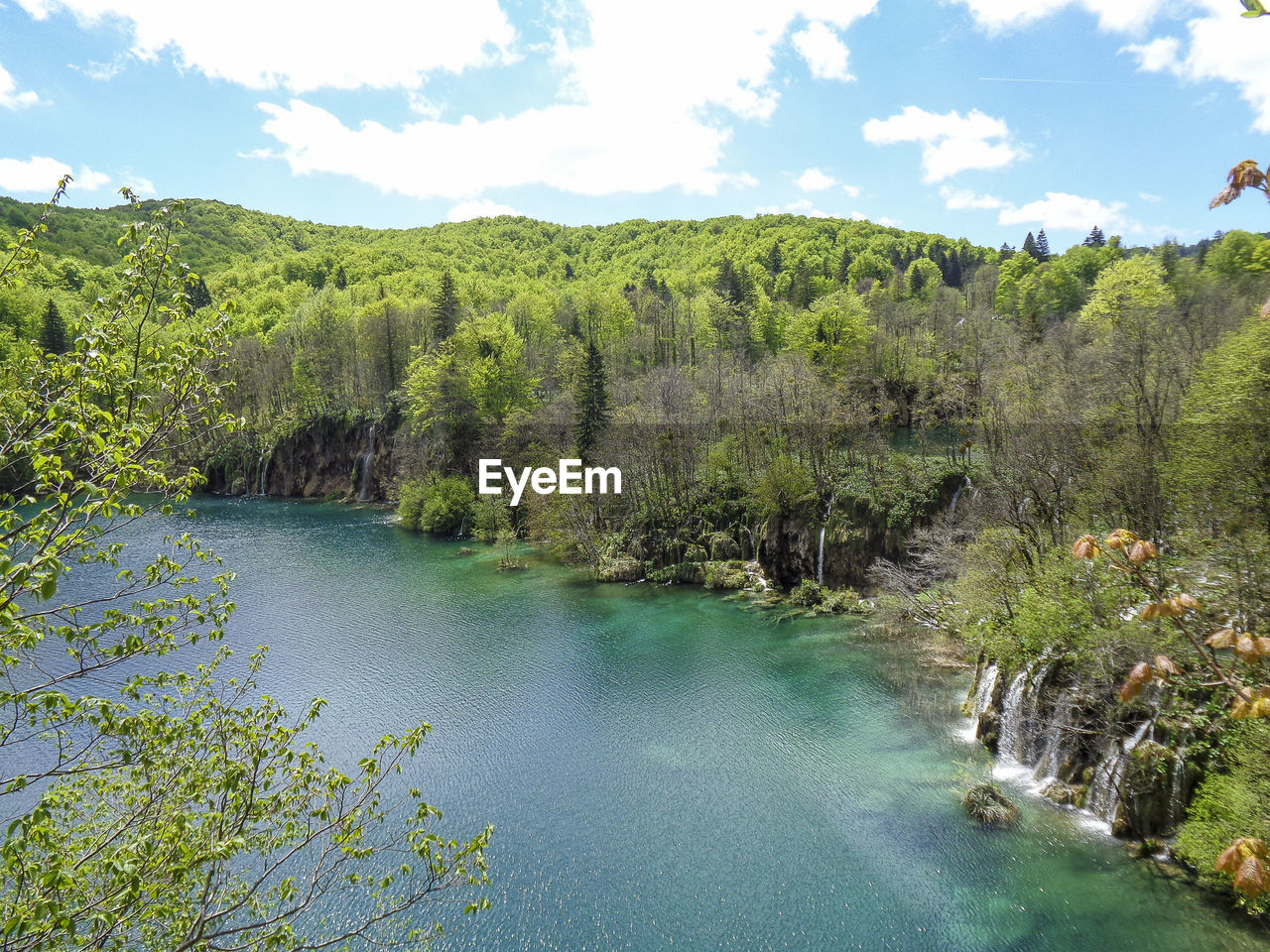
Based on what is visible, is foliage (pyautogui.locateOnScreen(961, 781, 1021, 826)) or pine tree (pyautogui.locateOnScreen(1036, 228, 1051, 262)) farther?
pine tree (pyautogui.locateOnScreen(1036, 228, 1051, 262))

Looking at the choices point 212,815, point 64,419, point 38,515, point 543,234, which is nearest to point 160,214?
point 64,419

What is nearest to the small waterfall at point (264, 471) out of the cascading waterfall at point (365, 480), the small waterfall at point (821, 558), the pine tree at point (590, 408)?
the cascading waterfall at point (365, 480)

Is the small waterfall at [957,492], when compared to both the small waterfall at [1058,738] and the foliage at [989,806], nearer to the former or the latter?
the small waterfall at [1058,738]

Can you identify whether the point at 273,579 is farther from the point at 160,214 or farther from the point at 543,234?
the point at 543,234

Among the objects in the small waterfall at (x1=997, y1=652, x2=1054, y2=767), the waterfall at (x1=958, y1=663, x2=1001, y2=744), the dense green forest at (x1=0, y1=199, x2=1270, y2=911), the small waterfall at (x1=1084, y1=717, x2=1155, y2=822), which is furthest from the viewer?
the waterfall at (x1=958, y1=663, x2=1001, y2=744)

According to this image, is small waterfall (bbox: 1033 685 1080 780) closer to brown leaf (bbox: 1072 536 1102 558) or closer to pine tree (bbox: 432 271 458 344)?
brown leaf (bbox: 1072 536 1102 558)

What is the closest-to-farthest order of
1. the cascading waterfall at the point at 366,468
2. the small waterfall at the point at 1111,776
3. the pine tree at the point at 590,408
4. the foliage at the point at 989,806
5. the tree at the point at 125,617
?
the tree at the point at 125,617 < the small waterfall at the point at 1111,776 < the foliage at the point at 989,806 < the pine tree at the point at 590,408 < the cascading waterfall at the point at 366,468

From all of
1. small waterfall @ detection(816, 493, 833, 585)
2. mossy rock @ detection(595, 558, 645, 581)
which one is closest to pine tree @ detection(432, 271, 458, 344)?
mossy rock @ detection(595, 558, 645, 581)

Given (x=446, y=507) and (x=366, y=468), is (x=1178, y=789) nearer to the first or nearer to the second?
(x=446, y=507)
